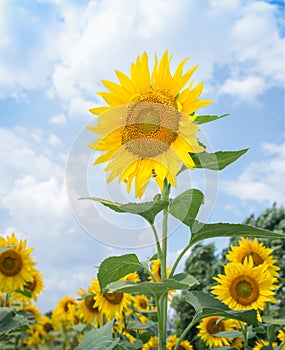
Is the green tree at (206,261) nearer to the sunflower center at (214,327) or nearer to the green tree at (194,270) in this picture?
the green tree at (194,270)

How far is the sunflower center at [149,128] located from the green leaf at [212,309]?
52 cm

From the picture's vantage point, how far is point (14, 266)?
3.60m

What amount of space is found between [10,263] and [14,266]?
0.04 metres

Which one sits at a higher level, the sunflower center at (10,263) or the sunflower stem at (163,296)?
the sunflower center at (10,263)

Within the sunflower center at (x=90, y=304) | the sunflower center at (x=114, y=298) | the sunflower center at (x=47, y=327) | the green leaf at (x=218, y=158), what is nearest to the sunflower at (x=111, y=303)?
the sunflower center at (x=114, y=298)

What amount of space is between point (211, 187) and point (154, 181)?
8.0 inches

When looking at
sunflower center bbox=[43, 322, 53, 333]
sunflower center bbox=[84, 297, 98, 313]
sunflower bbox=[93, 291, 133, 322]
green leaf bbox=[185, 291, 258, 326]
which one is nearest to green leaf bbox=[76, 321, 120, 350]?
green leaf bbox=[185, 291, 258, 326]

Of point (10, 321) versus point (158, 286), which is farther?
point (10, 321)

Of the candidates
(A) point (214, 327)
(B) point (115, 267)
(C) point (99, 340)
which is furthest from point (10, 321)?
(A) point (214, 327)

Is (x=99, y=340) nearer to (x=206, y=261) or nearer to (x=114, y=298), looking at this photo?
(x=114, y=298)

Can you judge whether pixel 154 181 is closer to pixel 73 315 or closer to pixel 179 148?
pixel 179 148

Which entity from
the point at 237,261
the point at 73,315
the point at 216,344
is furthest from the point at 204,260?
the point at 237,261

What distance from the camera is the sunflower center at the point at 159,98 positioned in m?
1.63

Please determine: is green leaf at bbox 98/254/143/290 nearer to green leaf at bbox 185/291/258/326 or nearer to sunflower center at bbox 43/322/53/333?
green leaf at bbox 185/291/258/326
